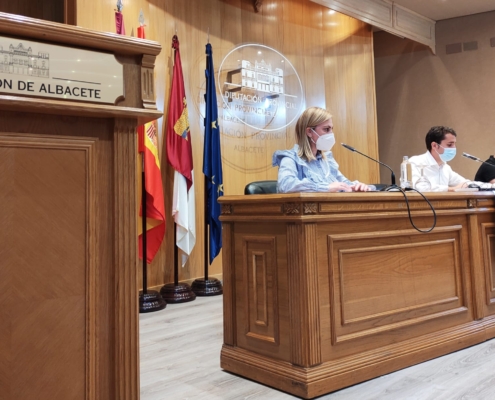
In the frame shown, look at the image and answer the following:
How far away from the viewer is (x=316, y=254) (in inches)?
66.5

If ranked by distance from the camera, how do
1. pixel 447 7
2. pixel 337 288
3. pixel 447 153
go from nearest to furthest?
pixel 337 288, pixel 447 153, pixel 447 7

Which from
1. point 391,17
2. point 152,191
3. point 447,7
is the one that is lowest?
point 152,191

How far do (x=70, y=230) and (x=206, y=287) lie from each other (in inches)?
109

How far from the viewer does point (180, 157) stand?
3.56 m

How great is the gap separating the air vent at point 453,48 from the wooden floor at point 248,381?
4.30 m

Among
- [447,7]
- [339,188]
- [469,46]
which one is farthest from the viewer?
[469,46]

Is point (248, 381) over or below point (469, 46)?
below

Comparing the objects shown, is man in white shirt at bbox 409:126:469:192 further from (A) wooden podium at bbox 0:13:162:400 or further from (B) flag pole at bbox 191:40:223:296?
(A) wooden podium at bbox 0:13:162:400

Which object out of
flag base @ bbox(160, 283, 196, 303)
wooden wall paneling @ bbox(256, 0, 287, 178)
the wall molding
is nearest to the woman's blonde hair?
flag base @ bbox(160, 283, 196, 303)

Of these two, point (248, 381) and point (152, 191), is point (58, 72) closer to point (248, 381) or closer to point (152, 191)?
point (248, 381)

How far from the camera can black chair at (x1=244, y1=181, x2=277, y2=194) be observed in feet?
7.80

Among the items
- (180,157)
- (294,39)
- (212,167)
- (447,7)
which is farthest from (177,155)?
(447,7)

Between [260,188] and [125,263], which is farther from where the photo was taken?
[260,188]

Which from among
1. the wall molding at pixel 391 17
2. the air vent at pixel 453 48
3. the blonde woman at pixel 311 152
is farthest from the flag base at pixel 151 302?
the air vent at pixel 453 48
